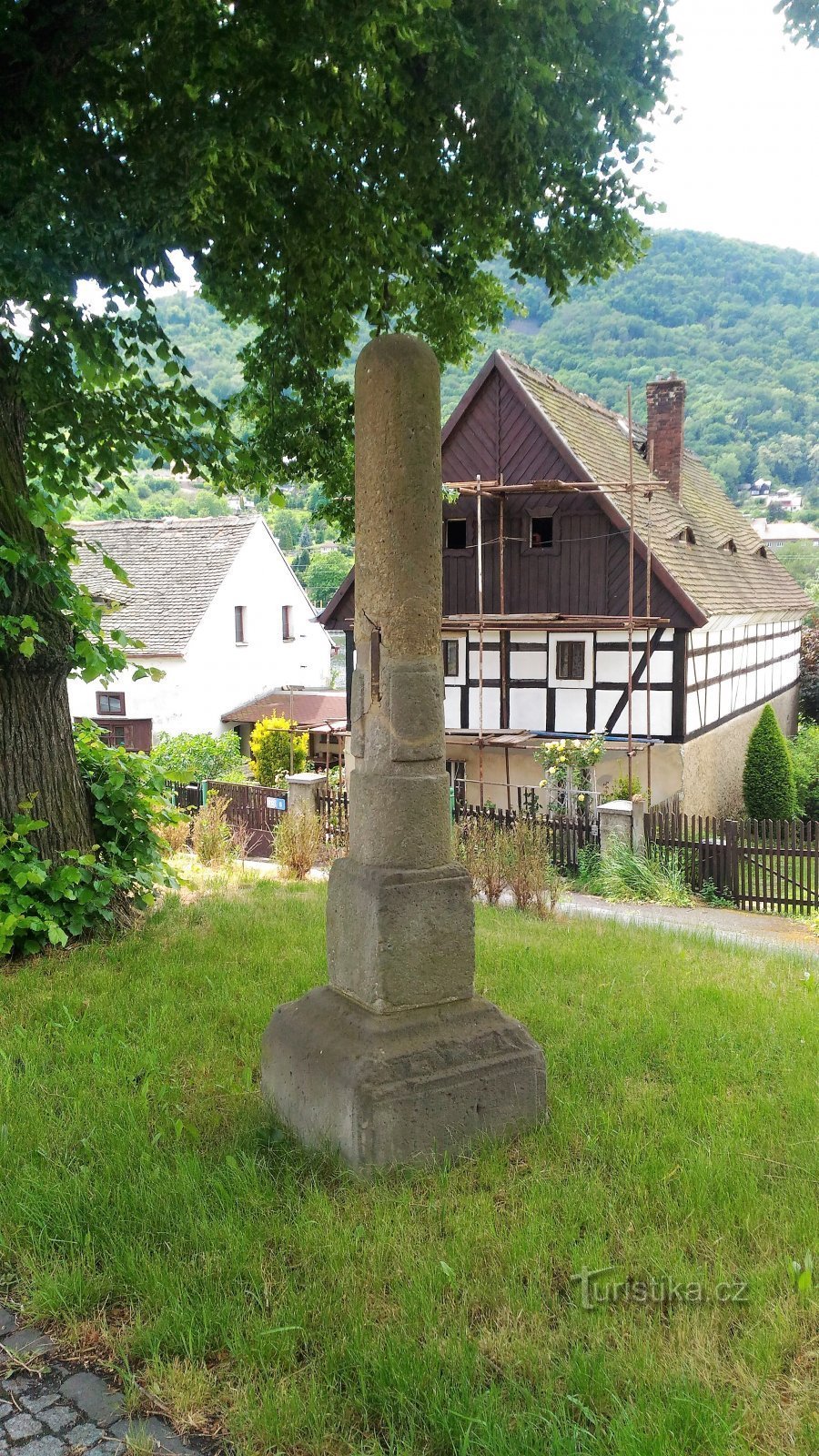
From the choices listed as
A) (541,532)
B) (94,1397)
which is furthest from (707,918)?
(94,1397)

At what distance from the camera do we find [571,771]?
1733 cm

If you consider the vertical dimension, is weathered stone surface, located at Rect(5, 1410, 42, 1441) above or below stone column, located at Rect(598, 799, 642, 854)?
below

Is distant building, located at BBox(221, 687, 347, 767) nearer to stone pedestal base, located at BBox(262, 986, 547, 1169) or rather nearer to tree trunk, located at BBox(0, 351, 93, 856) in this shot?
tree trunk, located at BBox(0, 351, 93, 856)

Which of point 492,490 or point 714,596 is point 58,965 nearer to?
point 492,490

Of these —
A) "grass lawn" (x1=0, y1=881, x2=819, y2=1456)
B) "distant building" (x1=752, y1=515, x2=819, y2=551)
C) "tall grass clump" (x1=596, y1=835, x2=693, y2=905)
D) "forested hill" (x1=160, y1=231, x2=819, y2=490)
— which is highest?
"forested hill" (x1=160, y1=231, x2=819, y2=490)

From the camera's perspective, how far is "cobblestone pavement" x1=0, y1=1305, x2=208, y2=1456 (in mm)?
2484

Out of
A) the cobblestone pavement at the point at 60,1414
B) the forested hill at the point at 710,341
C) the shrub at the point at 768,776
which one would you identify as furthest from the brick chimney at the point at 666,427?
the forested hill at the point at 710,341

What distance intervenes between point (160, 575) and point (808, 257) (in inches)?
2563

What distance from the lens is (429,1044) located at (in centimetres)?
391

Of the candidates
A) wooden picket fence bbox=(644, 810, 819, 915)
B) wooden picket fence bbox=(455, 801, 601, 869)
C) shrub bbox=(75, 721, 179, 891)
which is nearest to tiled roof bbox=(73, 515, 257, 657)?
wooden picket fence bbox=(455, 801, 601, 869)

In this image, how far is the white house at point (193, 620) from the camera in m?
28.9

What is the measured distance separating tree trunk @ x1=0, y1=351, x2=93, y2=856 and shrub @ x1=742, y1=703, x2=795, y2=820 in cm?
1878

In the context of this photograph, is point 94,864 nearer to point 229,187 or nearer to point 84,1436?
point 84,1436

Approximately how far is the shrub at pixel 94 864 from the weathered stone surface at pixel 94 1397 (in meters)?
3.51
